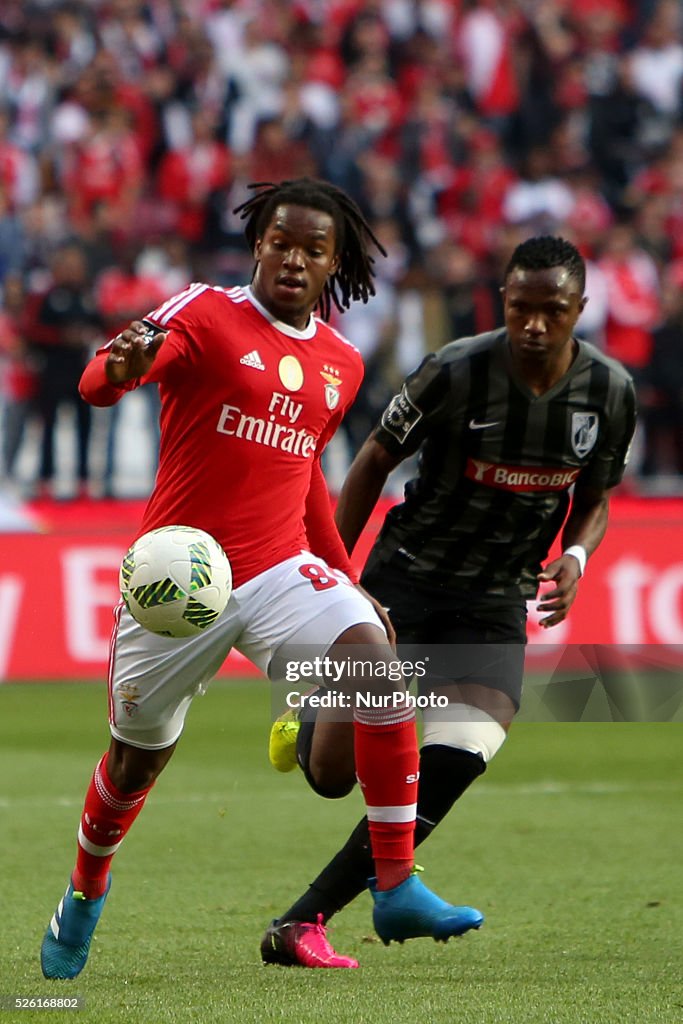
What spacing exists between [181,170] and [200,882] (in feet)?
34.9

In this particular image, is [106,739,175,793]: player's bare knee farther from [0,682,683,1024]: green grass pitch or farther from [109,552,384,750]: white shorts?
[0,682,683,1024]: green grass pitch

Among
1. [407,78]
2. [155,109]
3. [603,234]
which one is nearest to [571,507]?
[603,234]

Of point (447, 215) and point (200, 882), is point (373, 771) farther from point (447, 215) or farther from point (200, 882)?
point (447, 215)

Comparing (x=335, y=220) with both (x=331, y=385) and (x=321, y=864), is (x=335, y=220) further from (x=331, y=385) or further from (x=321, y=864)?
(x=321, y=864)

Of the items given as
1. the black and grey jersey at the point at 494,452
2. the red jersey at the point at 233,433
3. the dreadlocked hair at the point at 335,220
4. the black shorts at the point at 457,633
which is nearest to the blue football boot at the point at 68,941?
the red jersey at the point at 233,433

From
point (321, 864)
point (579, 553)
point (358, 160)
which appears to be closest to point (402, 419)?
point (579, 553)

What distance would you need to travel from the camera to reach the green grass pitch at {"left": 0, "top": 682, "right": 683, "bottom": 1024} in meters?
4.18

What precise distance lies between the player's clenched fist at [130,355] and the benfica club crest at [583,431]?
4.90 feet

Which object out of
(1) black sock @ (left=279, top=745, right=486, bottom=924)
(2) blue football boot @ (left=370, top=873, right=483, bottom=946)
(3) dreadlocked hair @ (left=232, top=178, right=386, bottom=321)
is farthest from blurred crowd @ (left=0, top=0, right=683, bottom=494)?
(2) blue football boot @ (left=370, top=873, right=483, bottom=946)

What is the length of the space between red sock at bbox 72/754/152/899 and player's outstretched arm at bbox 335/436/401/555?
3.31 feet

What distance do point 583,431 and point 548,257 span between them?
57cm

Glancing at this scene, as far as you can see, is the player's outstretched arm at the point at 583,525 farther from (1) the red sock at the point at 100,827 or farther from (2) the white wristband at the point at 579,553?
(1) the red sock at the point at 100,827

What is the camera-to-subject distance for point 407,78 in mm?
17375

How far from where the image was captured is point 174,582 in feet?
14.3
